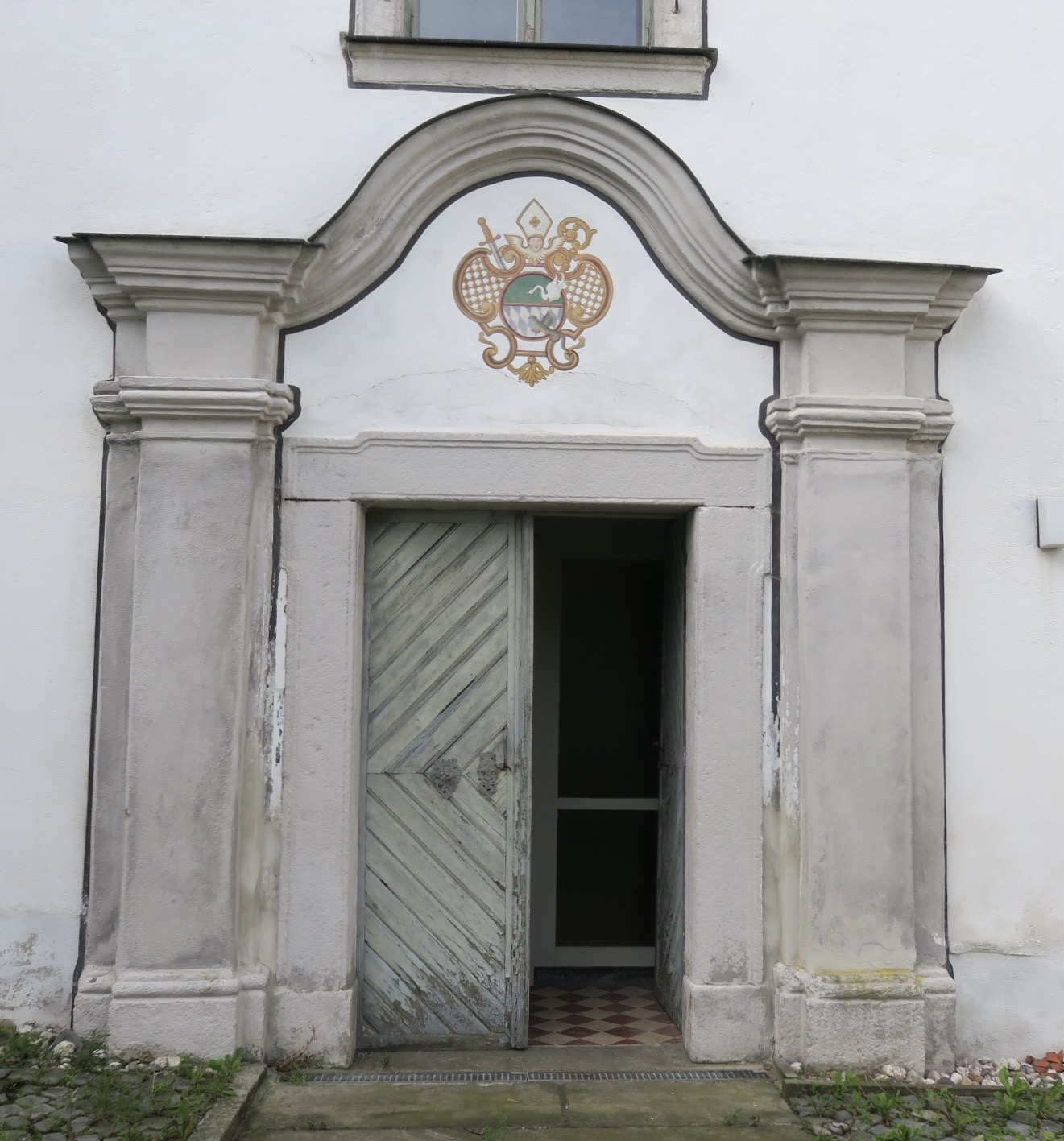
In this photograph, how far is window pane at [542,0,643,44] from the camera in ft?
17.0

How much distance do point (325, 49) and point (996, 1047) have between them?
4.98 meters

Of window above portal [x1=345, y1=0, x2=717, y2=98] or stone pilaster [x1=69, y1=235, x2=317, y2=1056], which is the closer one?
stone pilaster [x1=69, y1=235, x2=317, y2=1056]

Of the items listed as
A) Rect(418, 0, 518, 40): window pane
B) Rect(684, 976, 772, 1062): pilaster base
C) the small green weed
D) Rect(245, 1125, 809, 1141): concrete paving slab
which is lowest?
Rect(245, 1125, 809, 1141): concrete paving slab

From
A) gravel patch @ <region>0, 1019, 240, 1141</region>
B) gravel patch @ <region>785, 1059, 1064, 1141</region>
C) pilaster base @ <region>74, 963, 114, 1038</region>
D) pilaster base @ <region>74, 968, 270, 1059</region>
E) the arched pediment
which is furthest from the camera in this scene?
the arched pediment

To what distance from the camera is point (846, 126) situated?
4996mm

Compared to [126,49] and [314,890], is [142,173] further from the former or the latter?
[314,890]

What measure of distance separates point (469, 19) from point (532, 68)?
471mm

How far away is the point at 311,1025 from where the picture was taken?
180 inches

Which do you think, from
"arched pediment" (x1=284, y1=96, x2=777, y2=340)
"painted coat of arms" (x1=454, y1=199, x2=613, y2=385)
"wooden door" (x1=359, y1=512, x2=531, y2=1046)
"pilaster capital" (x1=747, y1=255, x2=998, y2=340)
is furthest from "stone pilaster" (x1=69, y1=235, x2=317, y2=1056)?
"pilaster capital" (x1=747, y1=255, x2=998, y2=340)

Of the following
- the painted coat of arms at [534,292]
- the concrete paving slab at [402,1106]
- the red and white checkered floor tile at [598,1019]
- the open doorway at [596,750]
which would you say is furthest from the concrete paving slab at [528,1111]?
the painted coat of arms at [534,292]

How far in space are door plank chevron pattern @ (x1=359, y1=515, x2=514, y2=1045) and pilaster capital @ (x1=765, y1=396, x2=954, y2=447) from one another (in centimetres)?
134

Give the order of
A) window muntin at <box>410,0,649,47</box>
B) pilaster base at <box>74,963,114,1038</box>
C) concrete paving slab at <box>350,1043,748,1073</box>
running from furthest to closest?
window muntin at <box>410,0,649,47</box> → concrete paving slab at <box>350,1043,748,1073</box> → pilaster base at <box>74,963,114,1038</box>

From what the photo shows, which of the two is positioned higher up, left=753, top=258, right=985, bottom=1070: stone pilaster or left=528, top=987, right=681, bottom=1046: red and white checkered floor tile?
left=753, top=258, right=985, bottom=1070: stone pilaster

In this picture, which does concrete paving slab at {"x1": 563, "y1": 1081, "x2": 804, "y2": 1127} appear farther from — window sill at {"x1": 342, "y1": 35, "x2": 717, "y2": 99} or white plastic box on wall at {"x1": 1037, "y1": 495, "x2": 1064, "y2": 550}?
window sill at {"x1": 342, "y1": 35, "x2": 717, "y2": 99}
